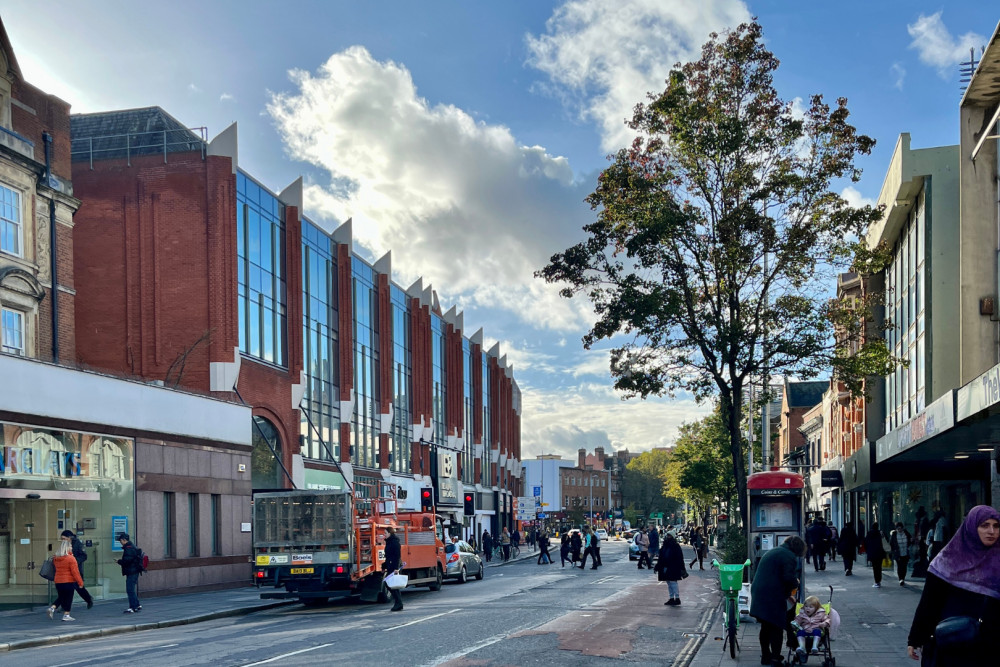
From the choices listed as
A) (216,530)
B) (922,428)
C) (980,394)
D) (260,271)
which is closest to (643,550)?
(216,530)

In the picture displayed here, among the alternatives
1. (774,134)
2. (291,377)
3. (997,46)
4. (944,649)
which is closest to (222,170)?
(291,377)

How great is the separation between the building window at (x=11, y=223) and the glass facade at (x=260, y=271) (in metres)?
9.04

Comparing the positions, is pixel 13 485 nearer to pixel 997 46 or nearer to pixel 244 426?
pixel 244 426

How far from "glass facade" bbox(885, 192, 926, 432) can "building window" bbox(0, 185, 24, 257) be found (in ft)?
78.6

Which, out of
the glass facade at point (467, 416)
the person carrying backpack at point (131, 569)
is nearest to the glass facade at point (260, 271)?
the person carrying backpack at point (131, 569)

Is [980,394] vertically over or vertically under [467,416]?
over

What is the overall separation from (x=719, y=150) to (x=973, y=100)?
557 cm

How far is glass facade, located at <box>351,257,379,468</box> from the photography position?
173ft

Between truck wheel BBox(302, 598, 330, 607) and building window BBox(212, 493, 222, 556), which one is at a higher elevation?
building window BBox(212, 493, 222, 556)

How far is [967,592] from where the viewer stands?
6242mm

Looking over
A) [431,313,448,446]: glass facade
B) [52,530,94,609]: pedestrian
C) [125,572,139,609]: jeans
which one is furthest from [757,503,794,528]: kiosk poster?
[431,313,448,446]: glass facade

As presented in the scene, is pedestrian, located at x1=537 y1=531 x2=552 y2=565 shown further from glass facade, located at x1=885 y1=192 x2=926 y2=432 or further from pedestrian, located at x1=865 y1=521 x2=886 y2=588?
pedestrian, located at x1=865 y1=521 x2=886 y2=588

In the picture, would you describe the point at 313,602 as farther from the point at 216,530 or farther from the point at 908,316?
the point at 908,316

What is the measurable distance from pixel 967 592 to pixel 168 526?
27.2 meters
